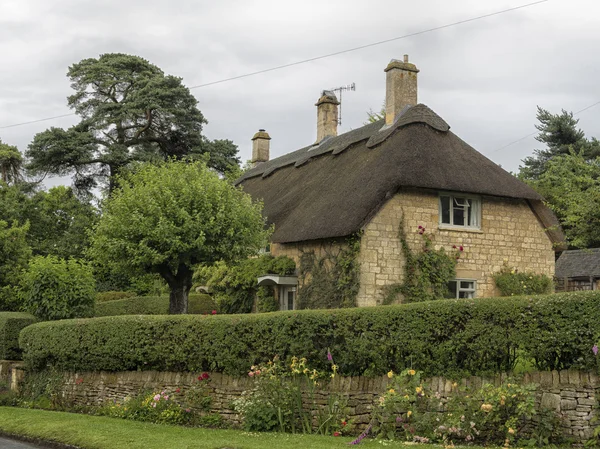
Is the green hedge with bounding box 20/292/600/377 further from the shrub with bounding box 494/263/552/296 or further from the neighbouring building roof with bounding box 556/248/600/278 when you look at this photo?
the neighbouring building roof with bounding box 556/248/600/278

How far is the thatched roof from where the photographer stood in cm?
2047

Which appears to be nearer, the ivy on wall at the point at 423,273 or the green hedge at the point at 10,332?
the green hedge at the point at 10,332

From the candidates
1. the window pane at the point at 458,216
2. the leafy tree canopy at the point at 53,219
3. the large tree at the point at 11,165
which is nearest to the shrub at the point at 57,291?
the window pane at the point at 458,216

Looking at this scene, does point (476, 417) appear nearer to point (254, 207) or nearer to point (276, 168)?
point (254, 207)

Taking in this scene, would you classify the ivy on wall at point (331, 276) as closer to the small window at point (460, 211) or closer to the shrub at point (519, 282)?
the small window at point (460, 211)

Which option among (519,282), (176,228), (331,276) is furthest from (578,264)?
(176,228)

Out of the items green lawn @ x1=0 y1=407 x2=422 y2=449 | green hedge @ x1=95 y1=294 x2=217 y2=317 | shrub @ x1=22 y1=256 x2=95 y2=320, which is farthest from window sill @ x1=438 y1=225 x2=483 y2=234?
green lawn @ x1=0 y1=407 x2=422 y2=449

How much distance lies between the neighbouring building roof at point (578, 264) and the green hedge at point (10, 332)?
26205 mm

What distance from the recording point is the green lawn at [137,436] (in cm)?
1006

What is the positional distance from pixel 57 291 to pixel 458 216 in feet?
38.1

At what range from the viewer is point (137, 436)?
1117 centimetres

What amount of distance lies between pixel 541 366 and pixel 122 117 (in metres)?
33.7

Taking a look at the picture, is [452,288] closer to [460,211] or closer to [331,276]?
[460,211]

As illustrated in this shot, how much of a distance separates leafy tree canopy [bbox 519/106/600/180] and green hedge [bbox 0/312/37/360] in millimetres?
37687
